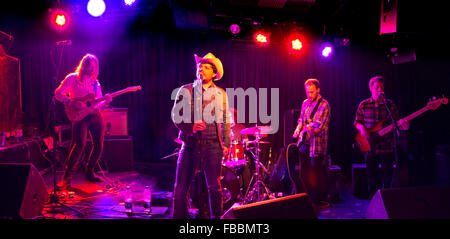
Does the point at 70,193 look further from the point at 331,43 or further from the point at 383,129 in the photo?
the point at 331,43

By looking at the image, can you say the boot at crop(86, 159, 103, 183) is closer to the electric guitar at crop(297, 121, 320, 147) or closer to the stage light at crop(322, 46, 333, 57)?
the electric guitar at crop(297, 121, 320, 147)

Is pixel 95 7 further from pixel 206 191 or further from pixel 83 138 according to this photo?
pixel 206 191

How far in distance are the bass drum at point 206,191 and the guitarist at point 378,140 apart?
2254 mm

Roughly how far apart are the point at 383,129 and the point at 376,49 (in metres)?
3.40

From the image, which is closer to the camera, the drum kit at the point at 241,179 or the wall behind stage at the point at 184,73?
the drum kit at the point at 241,179

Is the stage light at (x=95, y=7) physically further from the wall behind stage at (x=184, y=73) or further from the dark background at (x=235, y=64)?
the wall behind stage at (x=184, y=73)

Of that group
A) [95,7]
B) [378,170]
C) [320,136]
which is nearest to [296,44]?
[320,136]

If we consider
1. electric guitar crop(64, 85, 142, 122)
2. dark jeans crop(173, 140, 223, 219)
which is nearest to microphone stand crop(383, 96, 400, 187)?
dark jeans crop(173, 140, 223, 219)

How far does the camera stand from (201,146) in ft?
10.5

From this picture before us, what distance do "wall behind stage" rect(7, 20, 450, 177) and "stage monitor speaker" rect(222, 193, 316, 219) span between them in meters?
5.58

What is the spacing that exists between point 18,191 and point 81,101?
2426mm

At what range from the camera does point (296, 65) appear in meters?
7.74

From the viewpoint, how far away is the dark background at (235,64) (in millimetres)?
6977

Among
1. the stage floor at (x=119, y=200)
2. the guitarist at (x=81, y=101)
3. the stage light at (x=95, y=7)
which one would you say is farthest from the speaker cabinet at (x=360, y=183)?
the stage light at (x=95, y=7)
